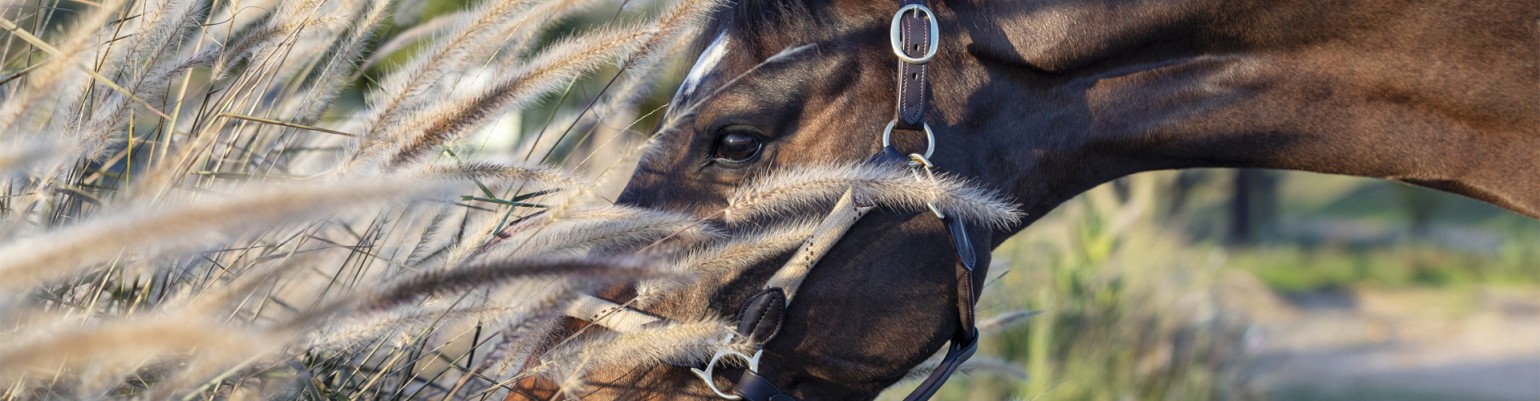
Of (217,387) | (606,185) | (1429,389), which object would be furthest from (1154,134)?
(1429,389)

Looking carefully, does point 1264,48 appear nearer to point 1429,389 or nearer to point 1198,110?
point 1198,110

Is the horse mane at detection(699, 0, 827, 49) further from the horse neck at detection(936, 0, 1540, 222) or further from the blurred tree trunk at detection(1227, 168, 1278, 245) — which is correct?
the blurred tree trunk at detection(1227, 168, 1278, 245)

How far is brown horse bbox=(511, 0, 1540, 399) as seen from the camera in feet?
6.58

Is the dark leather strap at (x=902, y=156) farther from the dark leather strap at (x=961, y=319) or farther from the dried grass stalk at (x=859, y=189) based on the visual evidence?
the dried grass stalk at (x=859, y=189)

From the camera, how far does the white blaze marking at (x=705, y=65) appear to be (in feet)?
6.63

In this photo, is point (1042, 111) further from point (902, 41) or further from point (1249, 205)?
point (1249, 205)

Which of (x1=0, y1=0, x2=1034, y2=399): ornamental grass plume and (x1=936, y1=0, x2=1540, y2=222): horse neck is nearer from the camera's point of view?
(x1=0, y1=0, x2=1034, y2=399): ornamental grass plume

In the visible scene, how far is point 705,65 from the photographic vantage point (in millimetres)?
2035

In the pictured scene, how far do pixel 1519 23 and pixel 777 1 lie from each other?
4.39 feet

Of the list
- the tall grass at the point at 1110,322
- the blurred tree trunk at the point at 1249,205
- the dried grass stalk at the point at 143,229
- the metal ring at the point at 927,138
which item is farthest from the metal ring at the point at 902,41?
the blurred tree trunk at the point at 1249,205

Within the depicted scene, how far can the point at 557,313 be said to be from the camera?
59.4 inches

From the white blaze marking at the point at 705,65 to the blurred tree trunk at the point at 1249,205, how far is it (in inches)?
825

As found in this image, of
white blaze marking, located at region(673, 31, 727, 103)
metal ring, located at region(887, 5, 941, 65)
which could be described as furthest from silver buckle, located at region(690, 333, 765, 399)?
metal ring, located at region(887, 5, 941, 65)

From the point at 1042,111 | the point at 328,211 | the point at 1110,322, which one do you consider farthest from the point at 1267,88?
the point at 1110,322
